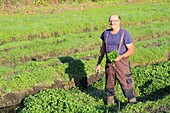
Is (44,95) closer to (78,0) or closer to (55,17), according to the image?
(55,17)

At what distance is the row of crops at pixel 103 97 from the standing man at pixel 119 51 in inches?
22.7

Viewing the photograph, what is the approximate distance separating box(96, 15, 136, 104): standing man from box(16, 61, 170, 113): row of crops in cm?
58

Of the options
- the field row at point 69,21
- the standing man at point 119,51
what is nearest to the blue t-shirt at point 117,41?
the standing man at point 119,51

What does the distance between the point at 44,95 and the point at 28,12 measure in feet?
49.1

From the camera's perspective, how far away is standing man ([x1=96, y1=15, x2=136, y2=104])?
8.53m

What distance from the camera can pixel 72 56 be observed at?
14633 mm

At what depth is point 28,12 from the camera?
918 inches

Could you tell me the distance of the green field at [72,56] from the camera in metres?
9.14

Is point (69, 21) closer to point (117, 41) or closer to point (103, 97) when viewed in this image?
point (103, 97)

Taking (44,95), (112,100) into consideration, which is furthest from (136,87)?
(44,95)

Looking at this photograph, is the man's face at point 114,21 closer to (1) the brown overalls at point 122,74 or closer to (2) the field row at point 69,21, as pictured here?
(1) the brown overalls at point 122,74

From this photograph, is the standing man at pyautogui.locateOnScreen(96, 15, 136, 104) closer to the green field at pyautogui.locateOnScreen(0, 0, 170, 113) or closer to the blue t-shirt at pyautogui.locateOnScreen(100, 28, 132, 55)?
the blue t-shirt at pyautogui.locateOnScreen(100, 28, 132, 55)

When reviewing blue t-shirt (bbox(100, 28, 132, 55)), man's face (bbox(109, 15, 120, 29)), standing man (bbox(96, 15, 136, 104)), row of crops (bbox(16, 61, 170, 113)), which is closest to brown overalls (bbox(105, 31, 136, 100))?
standing man (bbox(96, 15, 136, 104))

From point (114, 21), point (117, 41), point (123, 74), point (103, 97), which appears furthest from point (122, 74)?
point (103, 97)
